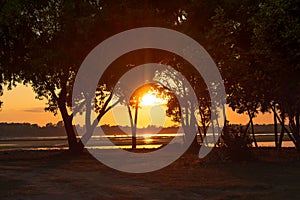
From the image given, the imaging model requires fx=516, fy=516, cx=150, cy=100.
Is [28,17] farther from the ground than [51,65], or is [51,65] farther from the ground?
[28,17]

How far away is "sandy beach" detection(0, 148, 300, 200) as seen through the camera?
18.4 meters

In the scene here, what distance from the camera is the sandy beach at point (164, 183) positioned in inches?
725

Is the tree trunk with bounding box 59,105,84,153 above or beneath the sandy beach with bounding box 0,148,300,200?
above

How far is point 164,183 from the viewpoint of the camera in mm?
22016

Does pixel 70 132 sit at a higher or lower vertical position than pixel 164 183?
higher

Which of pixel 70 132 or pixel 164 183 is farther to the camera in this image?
pixel 70 132

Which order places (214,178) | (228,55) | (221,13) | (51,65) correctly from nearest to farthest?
(214,178) < (221,13) < (228,55) < (51,65)

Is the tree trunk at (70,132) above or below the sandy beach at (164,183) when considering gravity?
above

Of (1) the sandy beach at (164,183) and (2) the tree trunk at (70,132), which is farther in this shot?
(2) the tree trunk at (70,132)

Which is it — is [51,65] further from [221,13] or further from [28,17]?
[221,13]

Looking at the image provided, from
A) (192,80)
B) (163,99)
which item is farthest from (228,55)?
(163,99)

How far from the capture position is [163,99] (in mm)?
66312

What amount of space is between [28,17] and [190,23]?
1177cm

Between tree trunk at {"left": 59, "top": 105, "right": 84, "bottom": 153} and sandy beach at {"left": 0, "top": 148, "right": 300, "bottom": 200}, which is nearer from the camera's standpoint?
sandy beach at {"left": 0, "top": 148, "right": 300, "bottom": 200}
